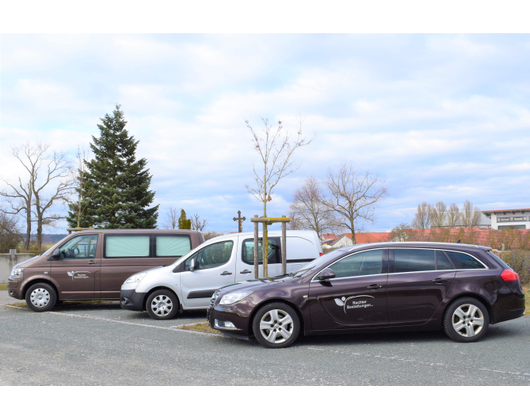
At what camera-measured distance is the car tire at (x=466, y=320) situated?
24.1 feet

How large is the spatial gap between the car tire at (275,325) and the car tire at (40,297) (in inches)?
261

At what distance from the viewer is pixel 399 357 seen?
6496mm

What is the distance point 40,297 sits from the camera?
1168cm

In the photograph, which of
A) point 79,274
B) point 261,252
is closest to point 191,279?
point 261,252

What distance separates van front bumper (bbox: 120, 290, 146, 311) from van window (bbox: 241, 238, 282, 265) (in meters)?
2.29

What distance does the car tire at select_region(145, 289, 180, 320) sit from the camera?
10305 millimetres

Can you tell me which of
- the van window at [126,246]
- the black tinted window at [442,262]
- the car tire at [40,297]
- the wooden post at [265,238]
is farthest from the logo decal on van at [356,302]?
the car tire at [40,297]

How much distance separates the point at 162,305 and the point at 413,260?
211 inches

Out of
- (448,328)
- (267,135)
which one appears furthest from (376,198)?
(448,328)

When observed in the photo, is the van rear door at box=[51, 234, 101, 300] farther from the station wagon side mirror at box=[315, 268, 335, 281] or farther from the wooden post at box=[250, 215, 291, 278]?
the station wagon side mirror at box=[315, 268, 335, 281]

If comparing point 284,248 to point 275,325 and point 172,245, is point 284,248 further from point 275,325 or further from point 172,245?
point 172,245

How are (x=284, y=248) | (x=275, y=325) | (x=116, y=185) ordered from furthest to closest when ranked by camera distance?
1. (x=116, y=185)
2. (x=284, y=248)
3. (x=275, y=325)

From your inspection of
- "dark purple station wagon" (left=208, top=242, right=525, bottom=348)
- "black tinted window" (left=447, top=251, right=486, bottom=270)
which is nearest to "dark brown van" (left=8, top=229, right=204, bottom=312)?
"dark purple station wagon" (left=208, top=242, right=525, bottom=348)
